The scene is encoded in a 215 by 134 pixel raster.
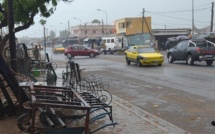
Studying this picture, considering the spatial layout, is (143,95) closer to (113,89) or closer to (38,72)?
(113,89)

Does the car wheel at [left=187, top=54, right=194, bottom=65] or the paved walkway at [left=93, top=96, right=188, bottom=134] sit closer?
the paved walkway at [left=93, top=96, right=188, bottom=134]

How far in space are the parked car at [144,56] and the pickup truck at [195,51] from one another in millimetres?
1811

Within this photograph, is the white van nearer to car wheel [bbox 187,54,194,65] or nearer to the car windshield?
the car windshield

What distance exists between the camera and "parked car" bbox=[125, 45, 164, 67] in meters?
26.7

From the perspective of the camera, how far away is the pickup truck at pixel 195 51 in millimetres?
26391

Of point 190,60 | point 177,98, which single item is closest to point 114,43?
point 190,60

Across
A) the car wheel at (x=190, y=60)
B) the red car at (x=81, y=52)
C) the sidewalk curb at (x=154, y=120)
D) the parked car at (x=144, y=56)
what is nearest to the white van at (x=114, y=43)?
the red car at (x=81, y=52)

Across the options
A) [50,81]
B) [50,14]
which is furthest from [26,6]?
[50,81]

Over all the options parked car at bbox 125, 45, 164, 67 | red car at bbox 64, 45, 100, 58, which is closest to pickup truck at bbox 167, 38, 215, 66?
parked car at bbox 125, 45, 164, 67

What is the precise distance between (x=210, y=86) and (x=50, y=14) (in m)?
10.1

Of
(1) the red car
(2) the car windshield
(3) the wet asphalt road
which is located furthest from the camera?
(1) the red car

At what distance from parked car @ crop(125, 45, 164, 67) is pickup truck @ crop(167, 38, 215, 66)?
1.81 m

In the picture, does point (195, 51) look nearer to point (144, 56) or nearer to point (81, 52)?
point (144, 56)

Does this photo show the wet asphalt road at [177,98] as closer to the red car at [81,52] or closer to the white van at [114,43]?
the red car at [81,52]
